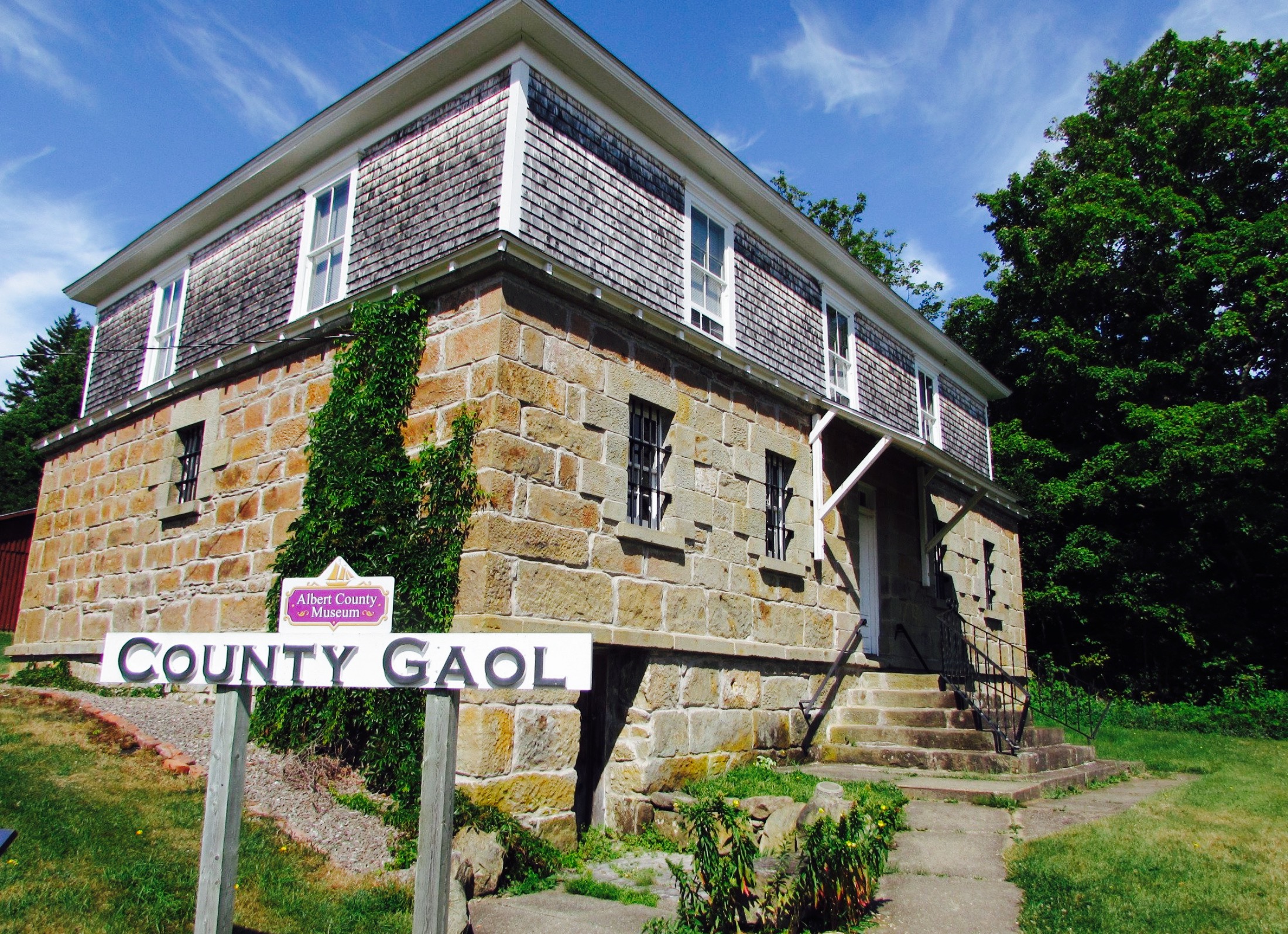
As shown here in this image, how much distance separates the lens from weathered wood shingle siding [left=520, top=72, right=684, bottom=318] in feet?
29.7

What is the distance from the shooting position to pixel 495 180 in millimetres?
8781

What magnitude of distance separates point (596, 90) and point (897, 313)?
25.7ft

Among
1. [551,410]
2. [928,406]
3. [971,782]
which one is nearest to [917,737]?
[971,782]

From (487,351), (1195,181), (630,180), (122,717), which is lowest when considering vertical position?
(122,717)

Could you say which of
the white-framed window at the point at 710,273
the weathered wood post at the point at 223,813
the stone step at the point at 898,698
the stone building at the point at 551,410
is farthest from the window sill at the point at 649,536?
the weathered wood post at the point at 223,813

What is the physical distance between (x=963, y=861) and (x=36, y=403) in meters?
49.6

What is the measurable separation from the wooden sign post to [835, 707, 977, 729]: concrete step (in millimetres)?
8251

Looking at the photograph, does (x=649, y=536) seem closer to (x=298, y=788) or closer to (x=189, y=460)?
(x=298, y=788)

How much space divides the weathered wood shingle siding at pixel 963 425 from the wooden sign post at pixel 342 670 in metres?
14.8

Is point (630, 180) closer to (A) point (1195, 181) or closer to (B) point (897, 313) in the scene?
(B) point (897, 313)

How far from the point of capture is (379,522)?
8.38 meters

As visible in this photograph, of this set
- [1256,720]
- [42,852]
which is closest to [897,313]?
[1256,720]

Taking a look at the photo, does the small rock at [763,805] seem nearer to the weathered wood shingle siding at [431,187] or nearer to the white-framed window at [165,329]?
the weathered wood shingle siding at [431,187]

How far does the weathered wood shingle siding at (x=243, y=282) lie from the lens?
11305 millimetres
